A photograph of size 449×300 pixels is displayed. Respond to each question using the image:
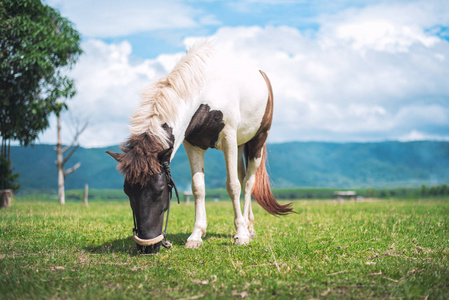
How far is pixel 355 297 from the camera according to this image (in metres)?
3.23

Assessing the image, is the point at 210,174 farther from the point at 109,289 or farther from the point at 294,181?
the point at 109,289

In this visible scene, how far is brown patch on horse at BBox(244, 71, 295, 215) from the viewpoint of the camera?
716 centimetres

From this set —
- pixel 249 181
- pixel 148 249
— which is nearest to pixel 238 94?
pixel 249 181

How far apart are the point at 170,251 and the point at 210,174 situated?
166 m

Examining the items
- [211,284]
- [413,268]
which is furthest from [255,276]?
[413,268]

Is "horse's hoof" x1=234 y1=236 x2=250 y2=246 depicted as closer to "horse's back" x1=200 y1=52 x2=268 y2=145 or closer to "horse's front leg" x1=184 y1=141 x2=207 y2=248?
"horse's front leg" x1=184 y1=141 x2=207 y2=248

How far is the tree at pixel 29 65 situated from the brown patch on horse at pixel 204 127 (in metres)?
11.6

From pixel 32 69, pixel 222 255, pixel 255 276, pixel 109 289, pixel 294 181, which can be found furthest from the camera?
pixel 294 181

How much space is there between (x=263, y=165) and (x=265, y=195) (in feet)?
2.04

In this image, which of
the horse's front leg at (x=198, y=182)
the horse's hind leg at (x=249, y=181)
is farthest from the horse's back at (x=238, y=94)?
the horse's front leg at (x=198, y=182)

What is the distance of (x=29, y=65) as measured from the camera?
15516 mm

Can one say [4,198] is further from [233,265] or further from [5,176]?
[233,265]

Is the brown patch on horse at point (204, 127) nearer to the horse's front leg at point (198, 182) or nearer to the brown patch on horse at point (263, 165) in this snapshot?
the horse's front leg at point (198, 182)

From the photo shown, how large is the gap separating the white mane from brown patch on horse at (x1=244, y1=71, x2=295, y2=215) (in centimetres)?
183
